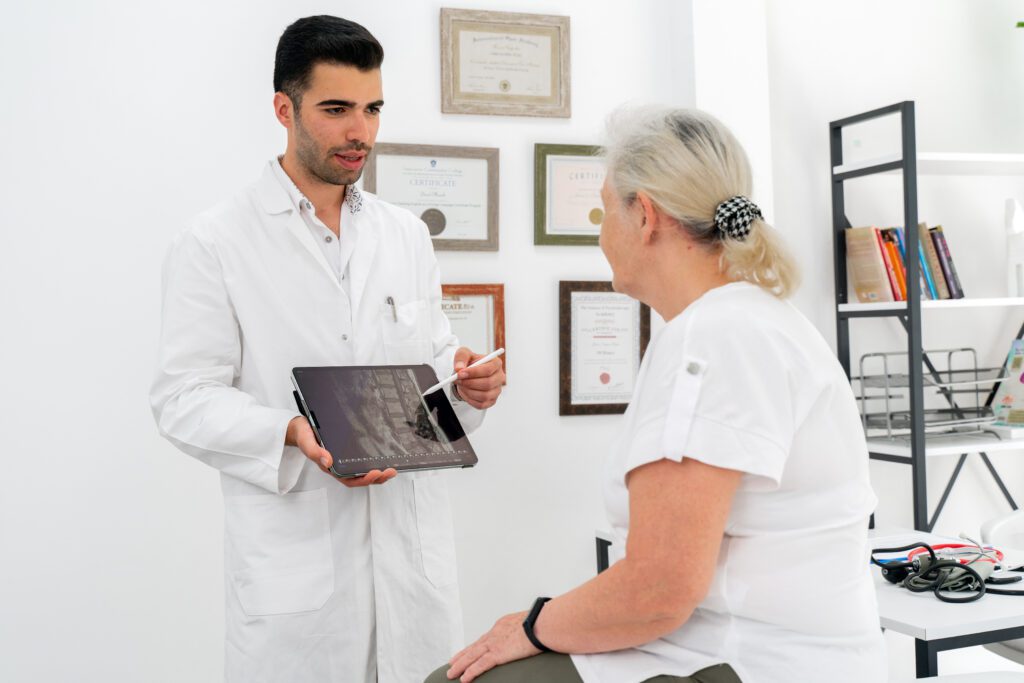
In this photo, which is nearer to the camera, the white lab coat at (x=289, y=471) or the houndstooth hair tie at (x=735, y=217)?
the houndstooth hair tie at (x=735, y=217)

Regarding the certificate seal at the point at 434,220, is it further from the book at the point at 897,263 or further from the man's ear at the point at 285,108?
the book at the point at 897,263

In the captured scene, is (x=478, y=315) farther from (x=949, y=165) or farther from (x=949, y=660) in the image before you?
(x=949, y=660)

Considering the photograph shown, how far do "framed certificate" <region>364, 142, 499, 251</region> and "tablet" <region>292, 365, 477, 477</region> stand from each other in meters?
0.92

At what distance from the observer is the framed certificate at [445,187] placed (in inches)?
103

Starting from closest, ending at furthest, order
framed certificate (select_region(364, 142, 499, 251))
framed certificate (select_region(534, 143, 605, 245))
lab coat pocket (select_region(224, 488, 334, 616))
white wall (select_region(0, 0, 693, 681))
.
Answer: lab coat pocket (select_region(224, 488, 334, 616))
white wall (select_region(0, 0, 693, 681))
framed certificate (select_region(364, 142, 499, 251))
framed certificate (select_region(534, 143, 605, 245))

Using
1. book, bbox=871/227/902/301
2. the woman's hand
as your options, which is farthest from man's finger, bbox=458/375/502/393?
book, bbox=871/227/902/301

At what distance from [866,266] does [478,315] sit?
1.24 metres

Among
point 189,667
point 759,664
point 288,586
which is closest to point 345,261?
point 288,586

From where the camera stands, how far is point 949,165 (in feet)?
10.1

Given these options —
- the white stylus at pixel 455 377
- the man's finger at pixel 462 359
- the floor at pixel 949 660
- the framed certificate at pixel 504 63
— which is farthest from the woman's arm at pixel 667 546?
the floor at pixel 949 660

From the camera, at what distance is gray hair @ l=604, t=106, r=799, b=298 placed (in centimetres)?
125

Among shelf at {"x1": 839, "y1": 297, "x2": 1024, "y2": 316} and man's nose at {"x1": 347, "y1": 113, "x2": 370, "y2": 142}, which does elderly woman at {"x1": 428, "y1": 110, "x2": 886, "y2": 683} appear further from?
shelf at {"x1": 839, "y1": 297, "x2": 1024, "y2": 316}

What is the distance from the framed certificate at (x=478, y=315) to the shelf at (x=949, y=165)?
118 centimetres

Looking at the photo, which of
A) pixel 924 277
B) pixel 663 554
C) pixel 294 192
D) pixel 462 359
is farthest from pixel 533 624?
pixel 924 277
